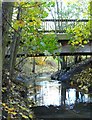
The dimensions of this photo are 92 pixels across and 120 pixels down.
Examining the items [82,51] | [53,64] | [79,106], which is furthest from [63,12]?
[53,64]

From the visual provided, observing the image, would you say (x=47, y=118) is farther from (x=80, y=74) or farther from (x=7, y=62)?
(x=80, y=74)

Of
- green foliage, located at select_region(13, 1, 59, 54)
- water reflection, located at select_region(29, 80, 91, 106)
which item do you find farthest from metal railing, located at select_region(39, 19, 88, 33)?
green foliage, located at select_region(13, 1, 59, 54)

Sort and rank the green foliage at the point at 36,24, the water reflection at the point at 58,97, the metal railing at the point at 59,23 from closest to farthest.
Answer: the green foliage at the point at 36,24, the water reflection at the point at 58,97, the metal railing at the point at 59,23

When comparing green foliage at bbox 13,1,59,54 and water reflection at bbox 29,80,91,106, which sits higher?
green foliage at bbox 13,1,59,54

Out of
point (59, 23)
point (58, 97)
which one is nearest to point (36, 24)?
point (58, 97)

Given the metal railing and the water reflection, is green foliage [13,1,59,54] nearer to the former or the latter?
the water reflection

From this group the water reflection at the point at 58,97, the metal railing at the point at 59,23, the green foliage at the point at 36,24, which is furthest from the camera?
the metal railing at the point at 59,23

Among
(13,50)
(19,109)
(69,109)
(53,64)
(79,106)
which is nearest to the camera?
(19,109)

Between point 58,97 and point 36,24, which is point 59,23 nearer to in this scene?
point 58,97

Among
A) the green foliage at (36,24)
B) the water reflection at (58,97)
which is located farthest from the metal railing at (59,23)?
the green foliage at (36,24)

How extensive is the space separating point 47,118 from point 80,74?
11.9 m

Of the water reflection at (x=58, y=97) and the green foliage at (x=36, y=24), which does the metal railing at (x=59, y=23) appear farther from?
the green foliage at (x=36, y=24)

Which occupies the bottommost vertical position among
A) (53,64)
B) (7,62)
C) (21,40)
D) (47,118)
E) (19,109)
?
(53,64)

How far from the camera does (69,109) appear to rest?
33.5 ft
